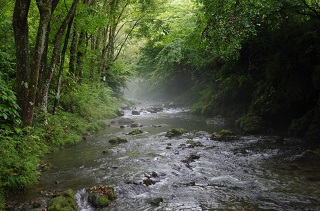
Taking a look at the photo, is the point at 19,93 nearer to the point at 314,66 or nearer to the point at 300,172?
the point at 300,172

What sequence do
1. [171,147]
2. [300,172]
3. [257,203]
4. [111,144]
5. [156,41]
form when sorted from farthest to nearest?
[156,41], [111,144], [171,147], [300,172], [257,203]

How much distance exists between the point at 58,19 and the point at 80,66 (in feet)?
18.7

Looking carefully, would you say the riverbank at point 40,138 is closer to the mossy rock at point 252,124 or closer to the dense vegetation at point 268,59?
the dense vegetation at point 268,59

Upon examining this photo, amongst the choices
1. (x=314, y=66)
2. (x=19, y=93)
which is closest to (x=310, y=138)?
(x=314, y=66)

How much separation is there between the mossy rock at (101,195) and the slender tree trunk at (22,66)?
3.54 meters

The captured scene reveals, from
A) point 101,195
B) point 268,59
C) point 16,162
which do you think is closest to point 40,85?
point 16,162

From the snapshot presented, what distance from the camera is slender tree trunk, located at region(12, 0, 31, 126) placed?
814cm

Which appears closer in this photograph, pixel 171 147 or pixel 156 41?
pixel 171 147

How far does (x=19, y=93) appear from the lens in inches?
331

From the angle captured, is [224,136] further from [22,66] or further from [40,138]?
[22,66]

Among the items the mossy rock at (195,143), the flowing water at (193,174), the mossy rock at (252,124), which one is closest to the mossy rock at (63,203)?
the flowing water at (193,174)

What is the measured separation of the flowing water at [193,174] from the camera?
6.37 m

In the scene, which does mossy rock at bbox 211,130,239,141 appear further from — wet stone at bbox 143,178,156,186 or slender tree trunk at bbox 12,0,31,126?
slender tree trunk at bbox 12,0,31,126

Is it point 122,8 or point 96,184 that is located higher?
point 122,8
